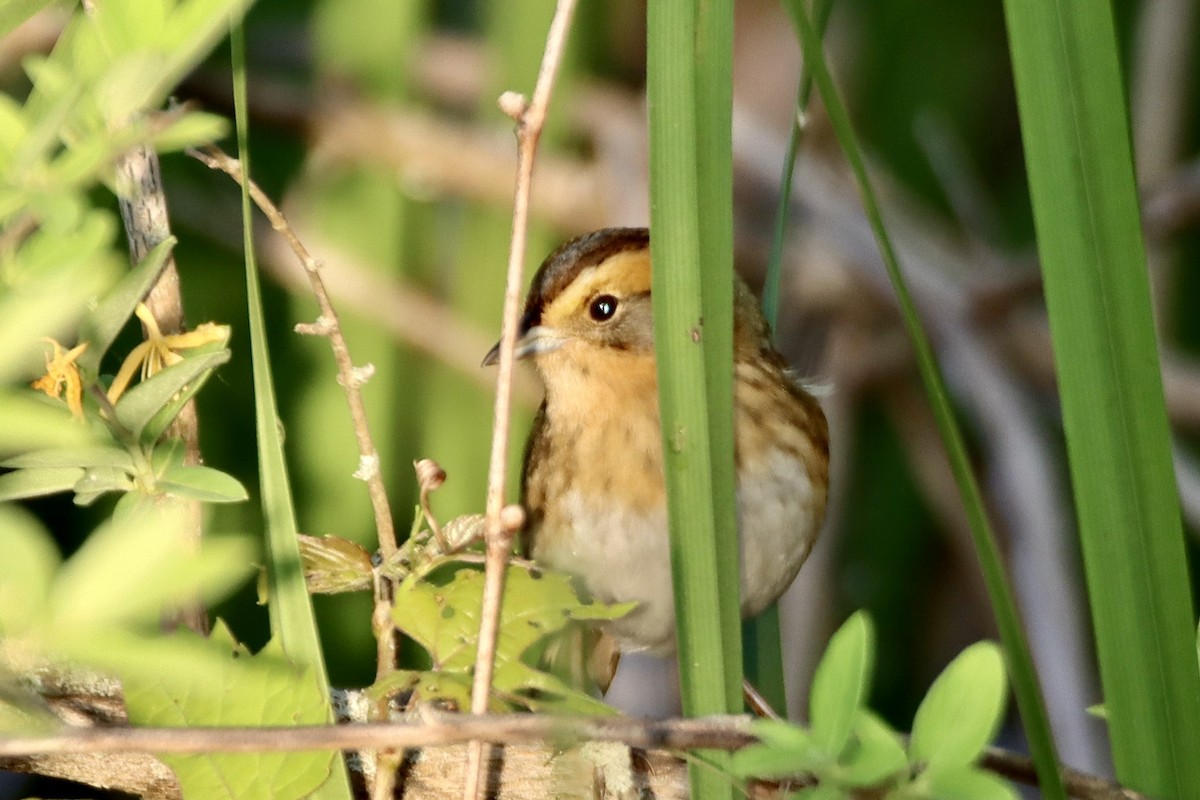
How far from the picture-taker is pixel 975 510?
776mm

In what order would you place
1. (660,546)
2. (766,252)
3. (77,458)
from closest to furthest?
1. (77,458)
2. (660,546)
3. (766,252)

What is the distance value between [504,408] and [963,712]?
310mm

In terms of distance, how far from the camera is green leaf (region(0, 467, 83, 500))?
0.71m

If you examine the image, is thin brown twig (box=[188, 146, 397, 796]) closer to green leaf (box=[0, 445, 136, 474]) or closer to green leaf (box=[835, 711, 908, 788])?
green leaf (box=[0, 445, 136, 474])

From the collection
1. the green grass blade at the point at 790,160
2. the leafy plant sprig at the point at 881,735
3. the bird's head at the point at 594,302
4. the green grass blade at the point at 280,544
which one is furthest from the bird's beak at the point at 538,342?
the leafy plant sprig at the point at 881,735

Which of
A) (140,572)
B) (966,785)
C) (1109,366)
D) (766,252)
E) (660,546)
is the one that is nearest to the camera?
(140,572)

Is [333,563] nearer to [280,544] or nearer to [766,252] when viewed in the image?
[280,544]

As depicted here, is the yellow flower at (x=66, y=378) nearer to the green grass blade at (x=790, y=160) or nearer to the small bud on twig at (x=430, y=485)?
the small bud on twig at (x=430, y=485)

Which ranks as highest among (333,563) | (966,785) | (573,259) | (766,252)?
(766,252)

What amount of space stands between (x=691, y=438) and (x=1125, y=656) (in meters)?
0.28

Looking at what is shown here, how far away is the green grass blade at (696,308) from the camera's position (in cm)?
84

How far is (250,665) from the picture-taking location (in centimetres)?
77

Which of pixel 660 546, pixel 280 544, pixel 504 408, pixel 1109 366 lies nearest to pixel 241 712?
pixel 280 544

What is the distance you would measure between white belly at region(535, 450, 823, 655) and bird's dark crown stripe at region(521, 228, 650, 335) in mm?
231
